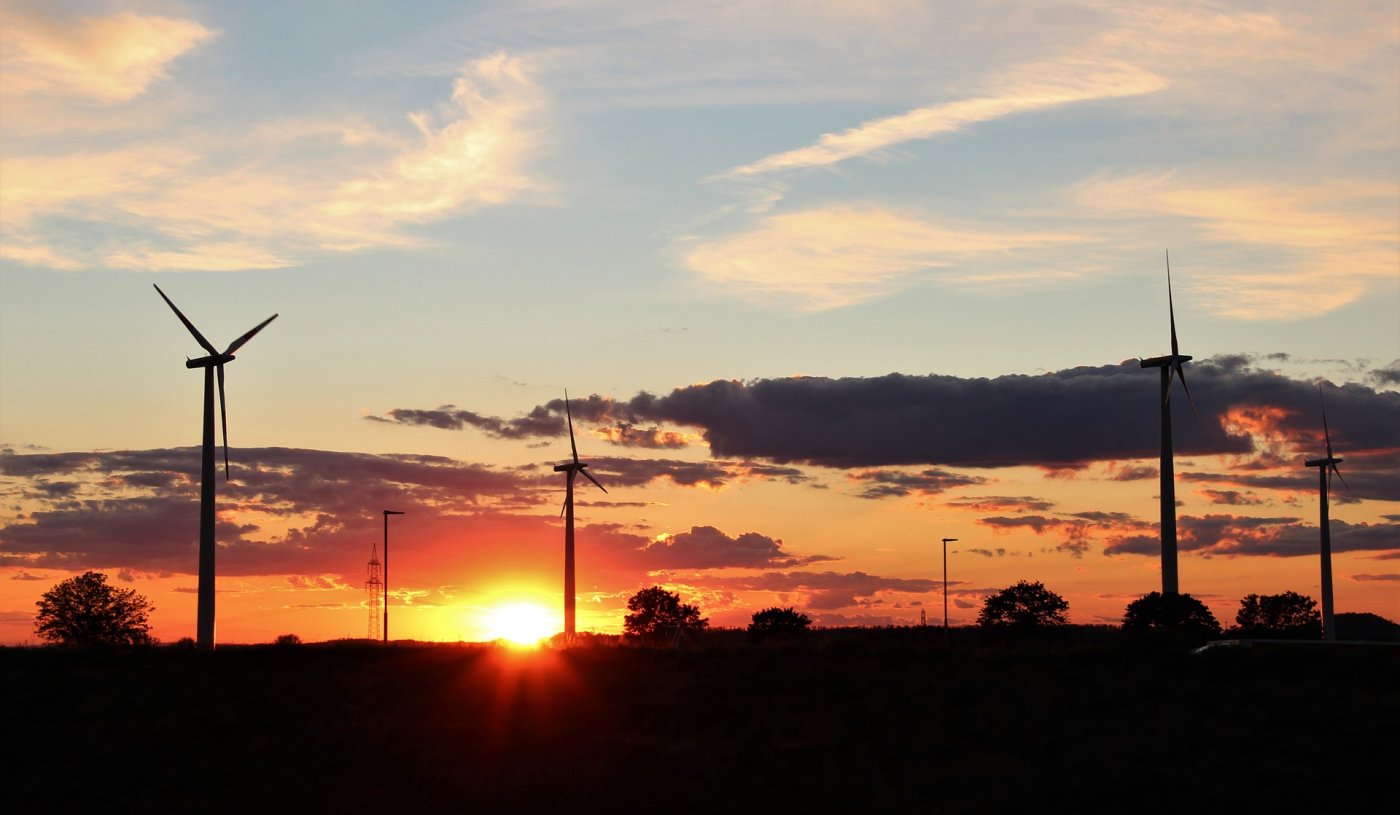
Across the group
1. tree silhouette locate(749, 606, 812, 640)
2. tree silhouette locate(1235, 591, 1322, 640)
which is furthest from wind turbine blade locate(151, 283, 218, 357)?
tree silhouette locate(1235, 591, 1322, 640)

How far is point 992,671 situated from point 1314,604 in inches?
3348

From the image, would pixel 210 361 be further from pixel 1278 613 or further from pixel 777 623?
pixel 1278 613

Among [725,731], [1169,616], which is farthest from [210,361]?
[1169,616]

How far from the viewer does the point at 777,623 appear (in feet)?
452

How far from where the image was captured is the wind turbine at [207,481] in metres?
95.2

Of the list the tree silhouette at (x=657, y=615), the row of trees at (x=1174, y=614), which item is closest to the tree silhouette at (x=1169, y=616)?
the row of trees at (x=1174, y=614)

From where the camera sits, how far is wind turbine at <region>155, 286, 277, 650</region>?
313 feet

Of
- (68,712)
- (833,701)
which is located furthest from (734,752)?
(68,712)

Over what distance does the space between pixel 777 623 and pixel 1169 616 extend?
1547 inches

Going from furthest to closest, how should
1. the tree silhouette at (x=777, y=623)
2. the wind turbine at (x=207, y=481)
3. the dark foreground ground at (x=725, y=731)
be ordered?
the tree silhouette at (x=777, y=623) < the wind turbine at (x=207, y=481) < the dark foreground ground at (x=725, y=731)

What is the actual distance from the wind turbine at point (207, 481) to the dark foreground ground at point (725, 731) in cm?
393

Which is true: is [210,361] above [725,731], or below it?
above

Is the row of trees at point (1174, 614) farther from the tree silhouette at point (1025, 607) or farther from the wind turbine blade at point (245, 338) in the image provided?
the wind turbine blade at point (245, 338)

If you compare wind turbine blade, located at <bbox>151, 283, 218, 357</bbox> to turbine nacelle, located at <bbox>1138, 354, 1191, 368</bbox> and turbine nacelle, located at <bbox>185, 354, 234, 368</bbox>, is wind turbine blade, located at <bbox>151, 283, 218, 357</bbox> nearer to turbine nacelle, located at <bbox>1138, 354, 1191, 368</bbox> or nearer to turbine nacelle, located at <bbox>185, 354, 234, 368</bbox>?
turbine nacelle, located at <bbox>185, 354, 234, 368</bbox>
